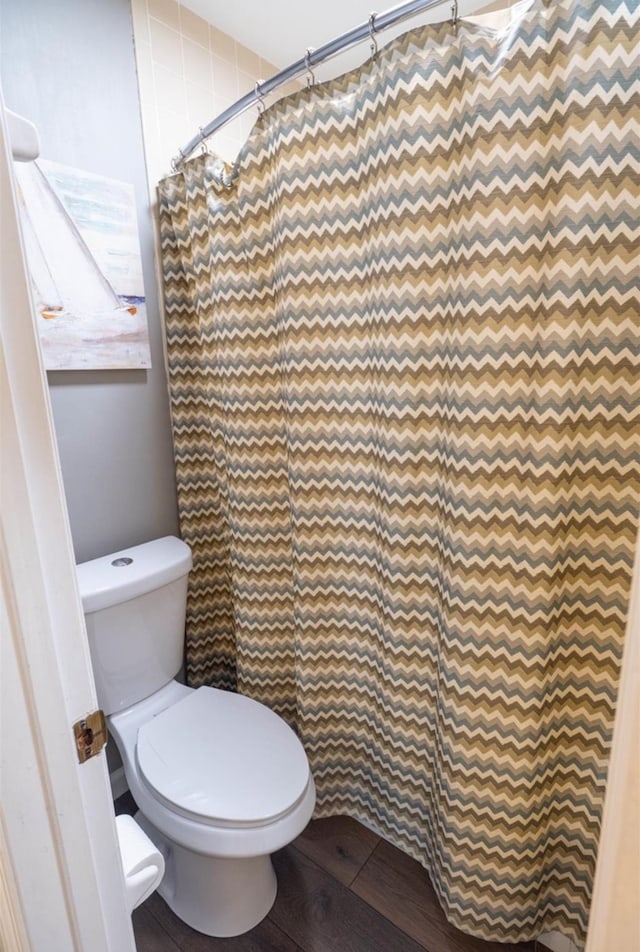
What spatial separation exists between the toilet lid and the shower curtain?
0.63ft

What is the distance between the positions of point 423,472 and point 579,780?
722 millimetres

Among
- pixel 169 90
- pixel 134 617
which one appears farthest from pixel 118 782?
pixel 169 90

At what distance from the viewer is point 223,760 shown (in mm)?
1019

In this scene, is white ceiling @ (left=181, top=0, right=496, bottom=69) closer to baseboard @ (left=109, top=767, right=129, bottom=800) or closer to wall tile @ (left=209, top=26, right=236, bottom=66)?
wall tile @ (left=209, top=26, right=236, bottom=66)

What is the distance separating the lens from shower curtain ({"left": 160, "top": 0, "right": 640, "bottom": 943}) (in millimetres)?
728

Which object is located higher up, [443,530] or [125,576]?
[443,530]

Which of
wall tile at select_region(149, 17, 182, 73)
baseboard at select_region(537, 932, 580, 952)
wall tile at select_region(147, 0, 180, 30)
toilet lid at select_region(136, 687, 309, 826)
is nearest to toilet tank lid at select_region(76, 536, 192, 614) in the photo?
toilet lid at select_region(136, 687, 309, 826)

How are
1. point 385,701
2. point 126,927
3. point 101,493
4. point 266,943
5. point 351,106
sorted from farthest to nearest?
1. point 101,493
2. point 385,701
3. point 266,943
4. point 351,106
5. point 126,927

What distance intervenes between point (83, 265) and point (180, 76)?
693 mm

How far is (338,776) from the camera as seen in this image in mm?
1289

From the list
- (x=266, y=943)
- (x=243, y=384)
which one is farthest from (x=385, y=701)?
(x=243, y=384)

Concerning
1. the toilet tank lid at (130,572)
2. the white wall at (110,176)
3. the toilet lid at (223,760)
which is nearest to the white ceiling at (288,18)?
the white wall at (110,176)

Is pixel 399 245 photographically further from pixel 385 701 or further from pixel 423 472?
pixel 385 701

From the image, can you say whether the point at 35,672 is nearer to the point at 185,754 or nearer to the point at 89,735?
the point at 89,735
